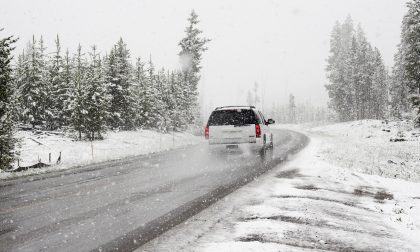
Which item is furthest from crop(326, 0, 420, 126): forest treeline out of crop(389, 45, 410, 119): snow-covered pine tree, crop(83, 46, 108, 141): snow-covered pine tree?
crop(83, 46, 108, 141): snow-covered pine tree

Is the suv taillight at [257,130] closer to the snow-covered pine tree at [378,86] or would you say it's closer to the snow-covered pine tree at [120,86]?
the snow-covered pine tree at [120,86]

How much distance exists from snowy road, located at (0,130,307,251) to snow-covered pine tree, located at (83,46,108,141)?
17643 millimetres

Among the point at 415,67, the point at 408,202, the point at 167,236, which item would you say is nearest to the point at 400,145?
the point at 415,67

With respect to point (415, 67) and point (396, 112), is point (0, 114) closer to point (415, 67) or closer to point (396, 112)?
point (415, 67)

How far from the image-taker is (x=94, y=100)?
30.2m

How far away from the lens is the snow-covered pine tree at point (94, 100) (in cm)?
3016

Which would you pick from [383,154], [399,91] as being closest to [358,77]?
[399,91]

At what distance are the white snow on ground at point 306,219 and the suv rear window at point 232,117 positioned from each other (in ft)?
17.0

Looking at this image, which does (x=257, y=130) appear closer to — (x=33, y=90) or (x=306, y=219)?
(x=306, y=219)

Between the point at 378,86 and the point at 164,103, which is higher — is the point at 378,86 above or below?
above

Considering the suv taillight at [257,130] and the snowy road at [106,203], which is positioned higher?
the suv taillight at [257,130]

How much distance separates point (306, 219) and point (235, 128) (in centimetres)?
977

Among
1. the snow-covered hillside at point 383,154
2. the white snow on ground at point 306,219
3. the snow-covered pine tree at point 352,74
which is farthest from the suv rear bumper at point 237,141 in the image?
the snow-covered pine tree at point 352,74

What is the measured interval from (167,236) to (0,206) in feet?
13.1
